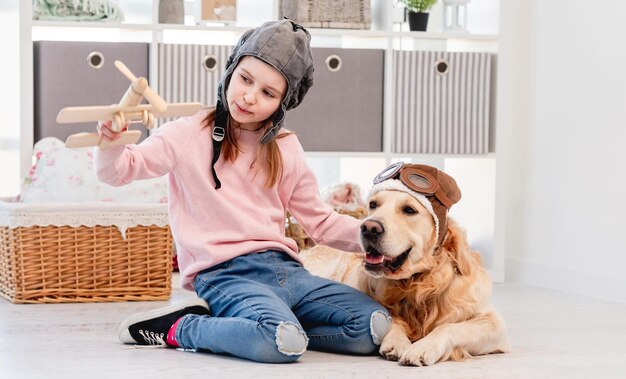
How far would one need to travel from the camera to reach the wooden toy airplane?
64.6 inches

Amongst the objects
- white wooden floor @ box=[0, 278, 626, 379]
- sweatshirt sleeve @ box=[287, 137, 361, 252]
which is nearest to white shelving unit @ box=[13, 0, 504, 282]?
white wooden floor @ box=[0, 278, 626, 379]

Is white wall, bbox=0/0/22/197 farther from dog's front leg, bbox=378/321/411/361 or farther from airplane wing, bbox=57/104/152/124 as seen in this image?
dog's front leg, bbox=378/321/411/361

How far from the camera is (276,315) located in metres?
1.83

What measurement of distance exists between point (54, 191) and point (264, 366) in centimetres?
134

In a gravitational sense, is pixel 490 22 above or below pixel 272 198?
above

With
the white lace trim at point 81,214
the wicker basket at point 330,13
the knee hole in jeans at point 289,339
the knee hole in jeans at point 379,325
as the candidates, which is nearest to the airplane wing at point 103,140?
the knee hole in jeans at point 289,339

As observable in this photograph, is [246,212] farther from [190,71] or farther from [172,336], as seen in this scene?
[190,71]

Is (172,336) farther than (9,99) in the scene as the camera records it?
No

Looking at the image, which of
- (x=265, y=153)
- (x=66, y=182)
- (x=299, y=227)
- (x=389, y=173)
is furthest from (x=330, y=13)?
(x=389, y=173)

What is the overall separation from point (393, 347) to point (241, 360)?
0.29 meters

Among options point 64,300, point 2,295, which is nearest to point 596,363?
point 64,300

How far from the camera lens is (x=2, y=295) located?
2.76m

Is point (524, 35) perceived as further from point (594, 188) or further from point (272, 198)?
point (272, 198)

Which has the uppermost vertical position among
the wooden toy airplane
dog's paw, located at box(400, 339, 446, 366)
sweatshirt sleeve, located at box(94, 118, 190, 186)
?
the wooden toy airplane
